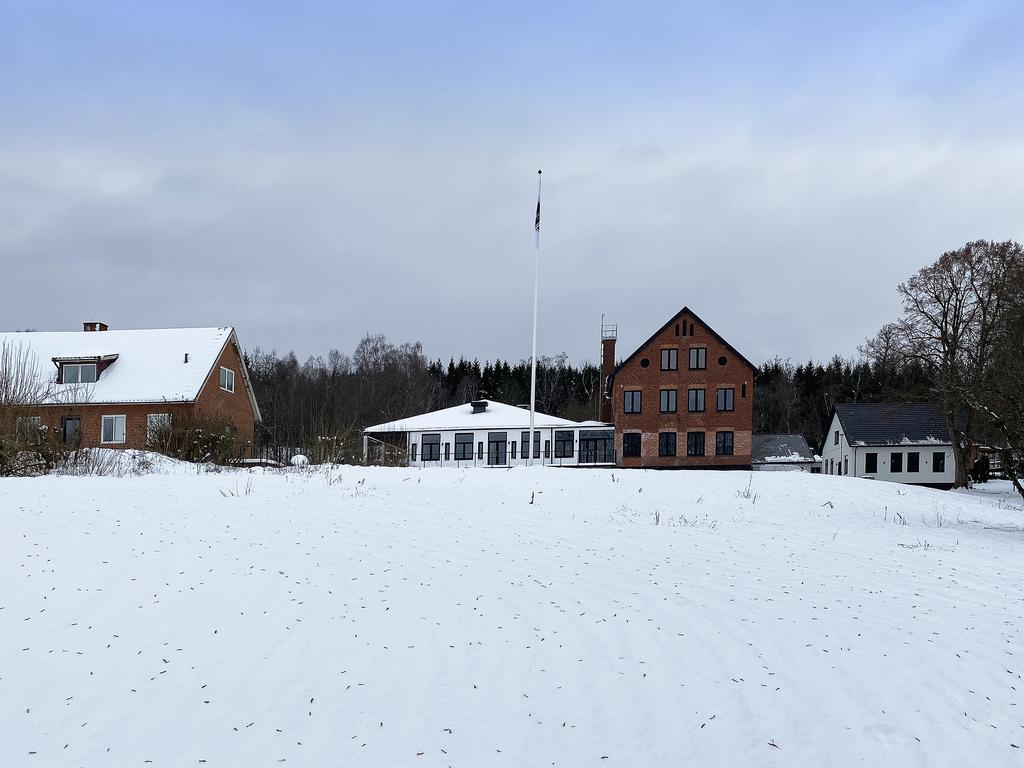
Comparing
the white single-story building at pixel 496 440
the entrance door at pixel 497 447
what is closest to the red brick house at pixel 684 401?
the white single-story building at pixel 496 440

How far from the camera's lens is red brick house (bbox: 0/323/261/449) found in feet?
131

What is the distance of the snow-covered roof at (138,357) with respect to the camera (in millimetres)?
40375

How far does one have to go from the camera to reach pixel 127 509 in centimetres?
1206

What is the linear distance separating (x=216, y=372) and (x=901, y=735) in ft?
135

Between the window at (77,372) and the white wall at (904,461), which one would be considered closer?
the window at (77,372)

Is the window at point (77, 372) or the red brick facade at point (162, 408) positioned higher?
the window at point (77, 372)

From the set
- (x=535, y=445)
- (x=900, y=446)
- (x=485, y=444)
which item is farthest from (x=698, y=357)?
(x=900, y=446)

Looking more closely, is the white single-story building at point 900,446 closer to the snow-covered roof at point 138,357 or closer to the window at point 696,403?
the window at point 696,403

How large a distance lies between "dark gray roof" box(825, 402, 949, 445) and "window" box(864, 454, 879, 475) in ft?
3.94

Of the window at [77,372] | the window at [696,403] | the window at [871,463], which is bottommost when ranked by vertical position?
the window at [871,463]

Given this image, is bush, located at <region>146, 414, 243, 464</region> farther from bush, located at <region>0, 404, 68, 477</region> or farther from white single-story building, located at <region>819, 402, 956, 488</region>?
white single-story building, located at <region>819, 402, 956, 488</region>

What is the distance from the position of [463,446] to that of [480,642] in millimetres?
44462

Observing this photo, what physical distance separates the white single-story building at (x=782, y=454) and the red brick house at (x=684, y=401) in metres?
9.73

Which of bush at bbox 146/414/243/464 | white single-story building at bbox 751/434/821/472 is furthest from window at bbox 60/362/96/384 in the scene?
white single-story building at bbox 751/434/821/472
